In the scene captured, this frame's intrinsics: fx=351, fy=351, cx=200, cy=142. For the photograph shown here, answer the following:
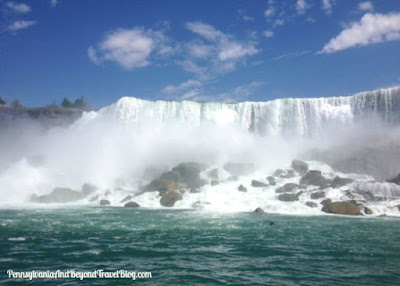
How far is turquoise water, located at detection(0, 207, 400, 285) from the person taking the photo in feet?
28.5

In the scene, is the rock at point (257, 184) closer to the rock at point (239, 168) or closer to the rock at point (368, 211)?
the rock at point (239, 168)

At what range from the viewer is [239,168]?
132 ft

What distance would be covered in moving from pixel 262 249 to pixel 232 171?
92.2 ft

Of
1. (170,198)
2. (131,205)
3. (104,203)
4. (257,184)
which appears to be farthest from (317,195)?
(104,203)

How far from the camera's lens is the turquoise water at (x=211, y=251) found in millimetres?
8695

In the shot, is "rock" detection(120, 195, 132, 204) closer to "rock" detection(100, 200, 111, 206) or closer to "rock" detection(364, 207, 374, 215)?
"rock" detection(100, 200, 111, 206)

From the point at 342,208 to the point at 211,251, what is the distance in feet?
54.0

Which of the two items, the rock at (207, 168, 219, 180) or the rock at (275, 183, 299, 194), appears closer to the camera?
the rock at (275, 183, 299, 194)

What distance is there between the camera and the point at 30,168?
45.6m

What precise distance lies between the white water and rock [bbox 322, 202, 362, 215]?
12.4m

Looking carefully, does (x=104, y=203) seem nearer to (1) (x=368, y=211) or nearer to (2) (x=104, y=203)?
(2) (x=104, y=203)

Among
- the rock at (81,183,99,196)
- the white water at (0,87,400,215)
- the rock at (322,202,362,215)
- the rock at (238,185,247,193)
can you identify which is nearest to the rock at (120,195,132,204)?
the white water at (0,87,400,215)

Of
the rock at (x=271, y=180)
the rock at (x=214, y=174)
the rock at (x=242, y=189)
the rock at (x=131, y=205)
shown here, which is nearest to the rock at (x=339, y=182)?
the rock at (x=271, y=180)

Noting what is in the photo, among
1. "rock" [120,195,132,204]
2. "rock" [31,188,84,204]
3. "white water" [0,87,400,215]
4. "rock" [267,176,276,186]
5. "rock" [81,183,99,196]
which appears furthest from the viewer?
"white water" [0,87,400,215]
